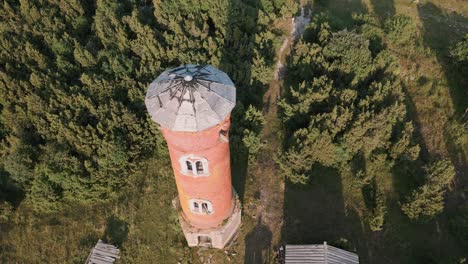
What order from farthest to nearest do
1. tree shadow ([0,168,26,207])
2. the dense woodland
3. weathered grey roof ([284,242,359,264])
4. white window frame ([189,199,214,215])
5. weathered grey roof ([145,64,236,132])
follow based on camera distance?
tree shadow ([0,168,26,207]) → the dense woodland → weathered grey roof ([284,242,359,264]) → white window frame ([189,199,214,215]) → weathered grey roof ([145,64,236,132])

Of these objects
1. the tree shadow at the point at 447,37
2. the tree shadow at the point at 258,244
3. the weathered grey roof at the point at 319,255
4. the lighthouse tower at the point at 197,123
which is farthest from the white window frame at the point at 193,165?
the tree shadow at the point at 447,37

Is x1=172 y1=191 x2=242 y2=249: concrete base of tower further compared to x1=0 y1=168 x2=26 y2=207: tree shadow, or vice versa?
x1=0 y1=168 x2=26 y2=207: tree shadow

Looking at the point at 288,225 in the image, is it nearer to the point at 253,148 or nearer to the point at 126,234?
the point at 253,148

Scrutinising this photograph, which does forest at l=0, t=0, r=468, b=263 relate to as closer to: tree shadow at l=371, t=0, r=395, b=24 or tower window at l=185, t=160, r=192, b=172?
tree shadow at l=371, t=0, r=395, b=24

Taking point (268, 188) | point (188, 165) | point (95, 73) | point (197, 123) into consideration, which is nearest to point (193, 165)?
point (188, 165)

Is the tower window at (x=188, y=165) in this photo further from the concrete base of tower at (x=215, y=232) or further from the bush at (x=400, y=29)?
the bush at (x=400, y=29)

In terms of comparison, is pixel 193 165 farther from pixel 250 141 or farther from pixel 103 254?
pixel 103 254

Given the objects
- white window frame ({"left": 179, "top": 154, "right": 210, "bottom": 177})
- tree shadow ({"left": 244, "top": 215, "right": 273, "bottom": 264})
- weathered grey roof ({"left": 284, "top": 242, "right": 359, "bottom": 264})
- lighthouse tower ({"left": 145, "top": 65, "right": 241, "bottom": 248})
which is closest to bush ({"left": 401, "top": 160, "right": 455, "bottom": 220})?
weathered grey roof ({"left": 284, "top": 242, "right": 359, "bottom": 264})
